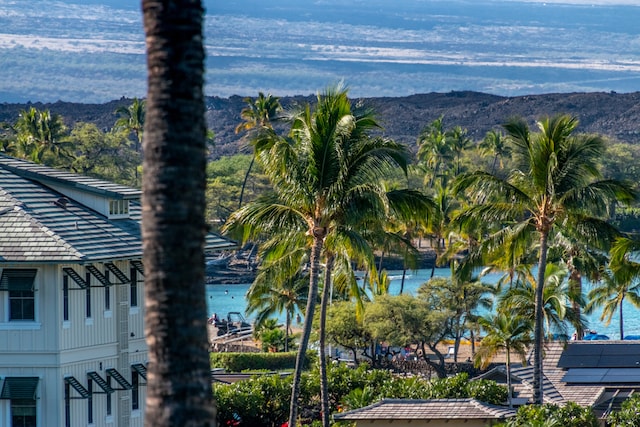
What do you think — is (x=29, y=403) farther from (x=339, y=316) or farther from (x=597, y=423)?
(x=339, y=316)

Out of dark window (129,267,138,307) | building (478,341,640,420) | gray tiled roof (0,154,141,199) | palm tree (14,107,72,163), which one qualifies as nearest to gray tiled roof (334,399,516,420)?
building (478,341,640,420)

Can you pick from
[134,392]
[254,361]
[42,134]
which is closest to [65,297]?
[134,392]

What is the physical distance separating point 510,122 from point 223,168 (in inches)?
4054

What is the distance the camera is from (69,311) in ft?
95.3

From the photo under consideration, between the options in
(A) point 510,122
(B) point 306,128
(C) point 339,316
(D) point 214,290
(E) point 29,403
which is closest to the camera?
(E) point 29,403

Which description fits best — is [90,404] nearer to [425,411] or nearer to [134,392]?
[134,392]

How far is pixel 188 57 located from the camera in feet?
32.8

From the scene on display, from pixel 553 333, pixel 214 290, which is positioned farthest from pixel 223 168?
pixel 553 333

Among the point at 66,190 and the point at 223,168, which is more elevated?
the point at 66,190

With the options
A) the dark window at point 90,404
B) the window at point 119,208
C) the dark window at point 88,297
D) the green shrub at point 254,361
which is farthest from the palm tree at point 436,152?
the dark window at point 90,404

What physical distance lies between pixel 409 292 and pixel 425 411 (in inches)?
1554

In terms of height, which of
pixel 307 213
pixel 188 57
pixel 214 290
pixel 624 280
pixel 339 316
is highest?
pixel 188 57

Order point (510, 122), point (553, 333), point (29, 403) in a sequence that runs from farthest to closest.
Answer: point (553, 333)
point (510, 122)
point (29, 403)

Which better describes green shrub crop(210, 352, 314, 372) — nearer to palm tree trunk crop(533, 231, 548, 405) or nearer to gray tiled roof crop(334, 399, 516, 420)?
palm tree trunk crop(533, 231, 548, 405)
